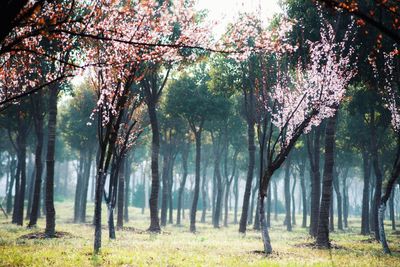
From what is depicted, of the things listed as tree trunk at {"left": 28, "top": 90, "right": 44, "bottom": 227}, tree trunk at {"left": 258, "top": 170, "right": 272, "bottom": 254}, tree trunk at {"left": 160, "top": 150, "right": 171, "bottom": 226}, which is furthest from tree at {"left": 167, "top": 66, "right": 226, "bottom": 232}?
tree trunk at {"left": 258, "top": 170, "right": 272, "bottom": 254}

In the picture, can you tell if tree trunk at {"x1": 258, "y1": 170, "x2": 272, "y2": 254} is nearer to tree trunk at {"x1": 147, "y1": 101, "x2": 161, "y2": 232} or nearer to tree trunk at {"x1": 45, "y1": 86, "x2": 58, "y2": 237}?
tree trunk at {"x1": 45, "y1": 86, "x2": 58, "y2": 237}

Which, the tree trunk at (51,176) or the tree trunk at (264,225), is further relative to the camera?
the tree trunk at (51,176)

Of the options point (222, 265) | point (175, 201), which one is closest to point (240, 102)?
point (222, 265)

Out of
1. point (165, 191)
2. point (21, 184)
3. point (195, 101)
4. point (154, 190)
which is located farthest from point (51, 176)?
point (165, 191)

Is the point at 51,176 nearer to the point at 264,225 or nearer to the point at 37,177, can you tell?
the point at 37,177

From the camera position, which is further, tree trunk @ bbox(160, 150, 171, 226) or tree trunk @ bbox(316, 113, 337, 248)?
tree trunk @ bbox(160, 150, 171, 226)

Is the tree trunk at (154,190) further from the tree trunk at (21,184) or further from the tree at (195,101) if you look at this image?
the tree trunk at (21,184)

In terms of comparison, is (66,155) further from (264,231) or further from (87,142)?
(264,231)

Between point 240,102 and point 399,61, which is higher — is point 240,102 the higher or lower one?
the higher one

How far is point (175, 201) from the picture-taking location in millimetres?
92125

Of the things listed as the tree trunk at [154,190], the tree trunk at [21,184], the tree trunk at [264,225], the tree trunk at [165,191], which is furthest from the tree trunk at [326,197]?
the tree trunk at [165,191]

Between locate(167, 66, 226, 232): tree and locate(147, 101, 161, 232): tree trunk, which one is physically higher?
locate(167, 66, 226, 232): tree

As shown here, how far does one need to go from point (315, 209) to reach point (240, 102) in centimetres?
→ 1884

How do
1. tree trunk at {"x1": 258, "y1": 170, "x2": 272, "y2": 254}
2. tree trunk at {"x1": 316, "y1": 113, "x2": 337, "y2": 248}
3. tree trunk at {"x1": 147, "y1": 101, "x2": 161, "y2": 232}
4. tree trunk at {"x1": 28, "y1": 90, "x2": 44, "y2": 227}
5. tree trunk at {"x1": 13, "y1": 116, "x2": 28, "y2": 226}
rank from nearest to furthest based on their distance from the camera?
tree trunk at {"x1": 258, "y1": 170, "x2": 272, "y2": 254} → tree trunk at {"x1": 316, "y1": 113, "x2": 337, "y2": 248} → tree trunk at {"x1": 28, "y1": 90, "x2": 44, "y2": 227} → tree trunk at {"x1": 147, "y1": 101, "x2": 161, "y2": 232} → tree trunk at {"x1": 13, "y1": 116, "x2": 28, "y2": 226}
